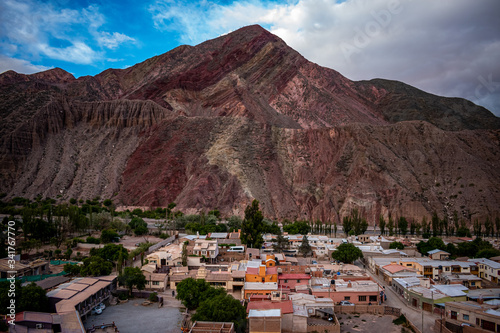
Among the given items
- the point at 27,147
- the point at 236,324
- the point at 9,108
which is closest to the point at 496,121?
the point at 236,324

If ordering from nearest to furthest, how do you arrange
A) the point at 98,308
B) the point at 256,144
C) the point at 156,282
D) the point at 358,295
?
the point at 98,308
the point at 358,295
the point at 156,282
the point at 256,144

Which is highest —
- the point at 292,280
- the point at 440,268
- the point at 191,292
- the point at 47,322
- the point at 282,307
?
the point at 440,268

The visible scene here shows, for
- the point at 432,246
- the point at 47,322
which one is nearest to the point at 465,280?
the point at 432,246

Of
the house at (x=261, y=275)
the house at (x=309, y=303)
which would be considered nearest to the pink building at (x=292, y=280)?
the house at (x=261, y=275)

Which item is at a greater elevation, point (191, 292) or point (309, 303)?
point (191, 292)

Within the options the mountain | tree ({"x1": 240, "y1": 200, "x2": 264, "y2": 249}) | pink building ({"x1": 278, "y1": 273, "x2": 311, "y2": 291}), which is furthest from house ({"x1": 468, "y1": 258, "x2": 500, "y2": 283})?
the mountain

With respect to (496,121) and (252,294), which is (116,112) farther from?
(496,121)

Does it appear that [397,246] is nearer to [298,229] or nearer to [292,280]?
[298,229]
